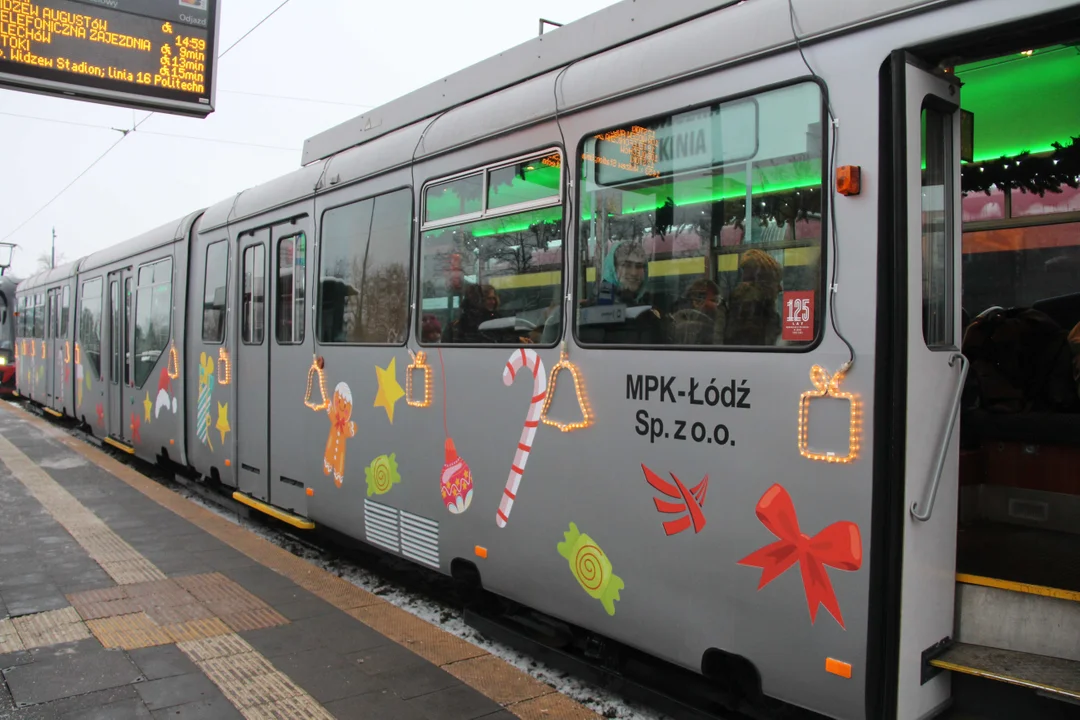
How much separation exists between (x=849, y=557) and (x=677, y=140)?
6.11 feet

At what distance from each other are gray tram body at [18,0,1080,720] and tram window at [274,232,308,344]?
333 mm

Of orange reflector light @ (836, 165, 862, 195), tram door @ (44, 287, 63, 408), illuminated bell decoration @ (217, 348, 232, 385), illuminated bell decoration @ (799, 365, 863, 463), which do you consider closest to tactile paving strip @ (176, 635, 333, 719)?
illuminated bell decoration @ (799, 365, 863, 463)

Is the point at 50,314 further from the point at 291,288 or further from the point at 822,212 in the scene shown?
the point at 822,212

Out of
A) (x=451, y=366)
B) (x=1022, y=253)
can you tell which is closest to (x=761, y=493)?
(x=451, y=366)

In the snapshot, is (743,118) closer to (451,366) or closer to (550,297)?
(550,297)

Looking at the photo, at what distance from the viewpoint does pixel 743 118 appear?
3.34 meters

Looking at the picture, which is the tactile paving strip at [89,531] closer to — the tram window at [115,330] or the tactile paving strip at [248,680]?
the tactile paving strip at [248,680]

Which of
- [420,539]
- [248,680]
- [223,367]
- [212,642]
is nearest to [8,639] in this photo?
[212,642]

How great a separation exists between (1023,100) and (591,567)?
11.8 feet

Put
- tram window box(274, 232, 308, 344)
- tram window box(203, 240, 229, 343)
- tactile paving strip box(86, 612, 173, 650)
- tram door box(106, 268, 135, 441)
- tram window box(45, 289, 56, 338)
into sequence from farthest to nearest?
tram window box(45, 289, 56, 338), tram door box(106, 268, 135, 441), tram window box(203, 240, 229, 343), tram window box(274, 232, 308, 344), tactile paving strip box(86, 612, 173, 650)

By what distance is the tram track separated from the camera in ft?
13.0

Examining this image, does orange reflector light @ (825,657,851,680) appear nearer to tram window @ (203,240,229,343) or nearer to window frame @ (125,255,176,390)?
tram window @ (203,240,229,343)

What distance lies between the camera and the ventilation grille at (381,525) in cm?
556

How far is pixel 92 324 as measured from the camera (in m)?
13.5
